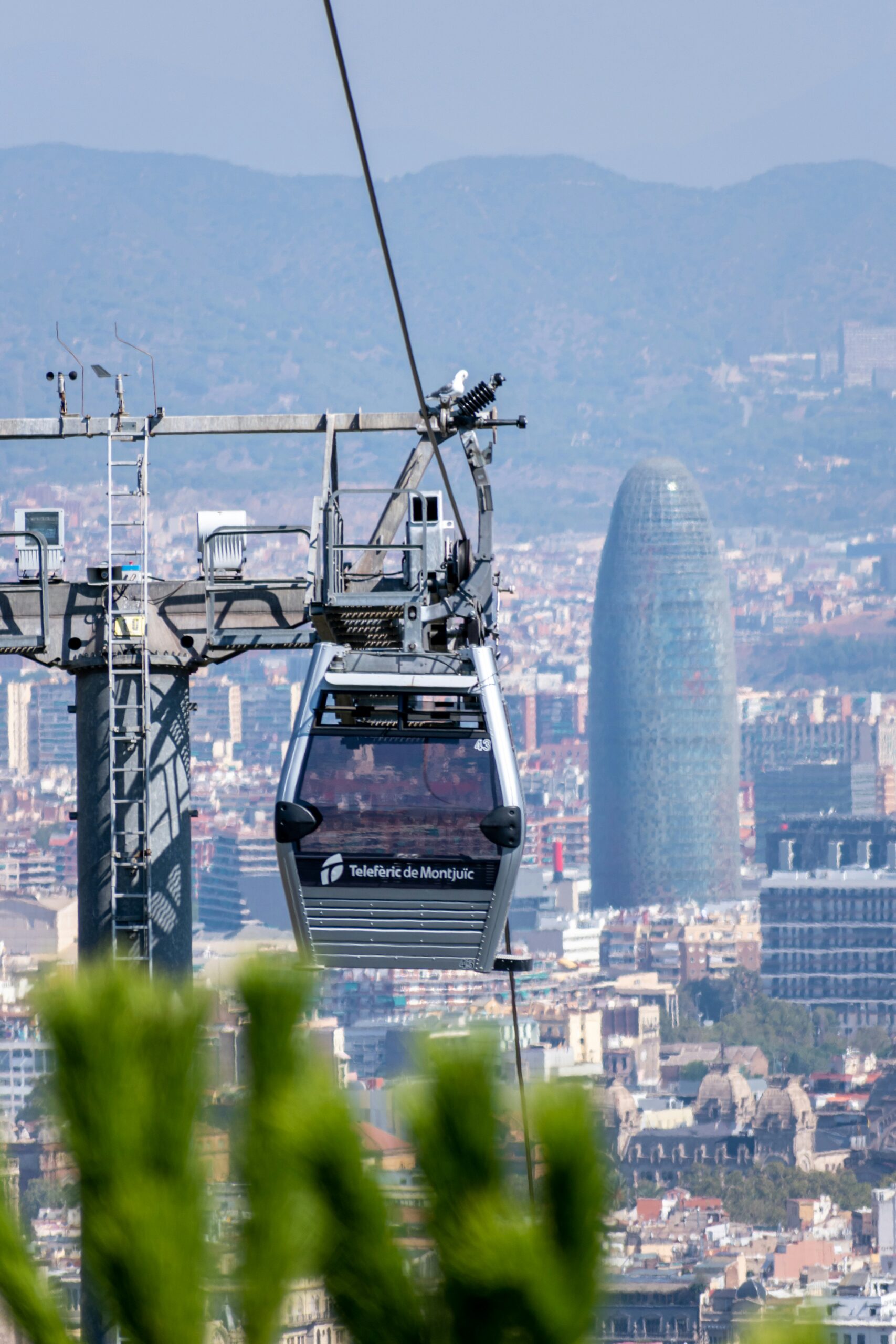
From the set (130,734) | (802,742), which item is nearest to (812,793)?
(802,742)

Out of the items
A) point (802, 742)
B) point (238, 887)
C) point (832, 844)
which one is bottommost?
point (238, 887)

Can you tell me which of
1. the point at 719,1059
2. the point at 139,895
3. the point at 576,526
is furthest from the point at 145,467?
the point at 576,526

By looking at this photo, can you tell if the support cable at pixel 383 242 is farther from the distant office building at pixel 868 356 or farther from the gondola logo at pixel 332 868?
the distant office building at pixel 868 356

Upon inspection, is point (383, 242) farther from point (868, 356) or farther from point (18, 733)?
point (868, 356)


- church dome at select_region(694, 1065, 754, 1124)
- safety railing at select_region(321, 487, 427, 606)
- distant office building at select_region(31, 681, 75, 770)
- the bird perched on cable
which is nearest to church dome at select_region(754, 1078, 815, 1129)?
church dome at select_region(694, 1065, 754, 1124)

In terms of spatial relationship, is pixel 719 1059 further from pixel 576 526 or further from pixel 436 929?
pixel 576 526
